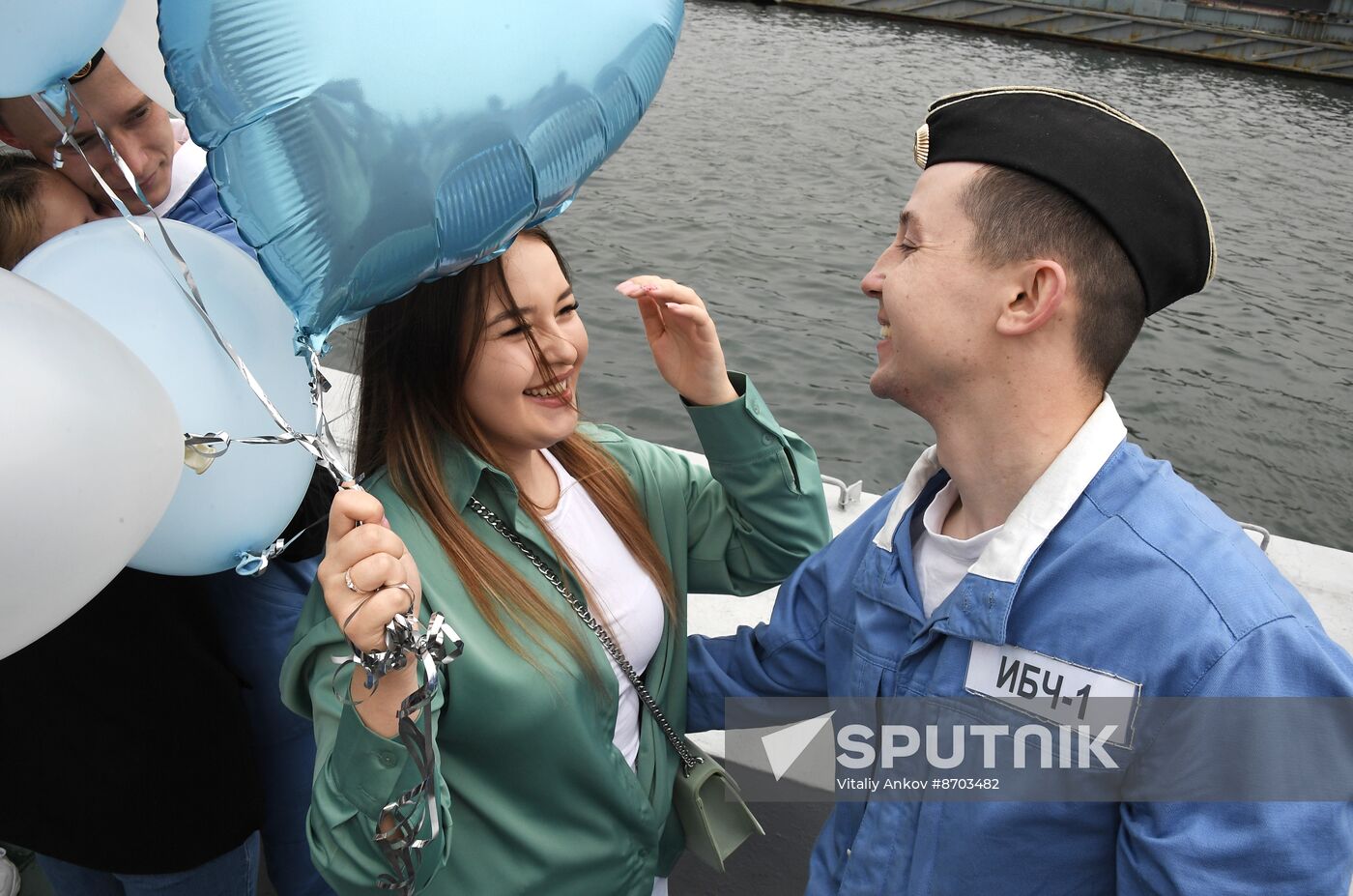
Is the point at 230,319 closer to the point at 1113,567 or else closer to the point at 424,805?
the point at 424,805

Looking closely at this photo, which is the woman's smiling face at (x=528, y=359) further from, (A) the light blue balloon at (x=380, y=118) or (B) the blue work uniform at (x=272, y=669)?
(B) the blue work uniform at (x=272, y=669)

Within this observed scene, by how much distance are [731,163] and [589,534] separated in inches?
493

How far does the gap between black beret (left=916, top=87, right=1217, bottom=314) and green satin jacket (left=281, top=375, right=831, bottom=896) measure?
22.0 inches

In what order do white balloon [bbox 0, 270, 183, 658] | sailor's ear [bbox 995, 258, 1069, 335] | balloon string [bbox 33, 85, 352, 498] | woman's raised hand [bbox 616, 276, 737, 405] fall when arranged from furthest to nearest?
woman's raised hand [bbox 616, 276, 737, 405] < sailor's ear [bbox 995, 258, 1069, 335] < balloon string [bbox 33, 85, 352, 498] < white balloon [bbox 0, 270, 183, 658]

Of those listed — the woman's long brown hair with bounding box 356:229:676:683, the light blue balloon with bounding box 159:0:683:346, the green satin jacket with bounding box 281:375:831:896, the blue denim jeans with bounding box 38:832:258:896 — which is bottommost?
the blue denim jeans with bounding box 38:832:258:896

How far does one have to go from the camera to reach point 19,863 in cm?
263

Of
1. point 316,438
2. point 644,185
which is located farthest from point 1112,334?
point 644,185

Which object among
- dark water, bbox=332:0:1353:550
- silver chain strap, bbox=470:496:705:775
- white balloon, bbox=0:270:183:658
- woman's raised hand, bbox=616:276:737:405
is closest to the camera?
white balloon, bbox=0:270:183:658

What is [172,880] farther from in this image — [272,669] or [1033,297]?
[1033,297]

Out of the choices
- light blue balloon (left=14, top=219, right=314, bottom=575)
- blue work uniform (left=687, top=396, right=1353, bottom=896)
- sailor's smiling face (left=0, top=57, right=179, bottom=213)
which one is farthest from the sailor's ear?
sailor's smiling face (left=0, top=57, right=179, bottom=213)

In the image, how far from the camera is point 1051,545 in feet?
4.82

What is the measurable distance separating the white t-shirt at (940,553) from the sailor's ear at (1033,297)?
0.27 m

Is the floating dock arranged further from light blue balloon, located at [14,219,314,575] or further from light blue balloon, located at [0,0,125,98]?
light blue balloon, located at [0,0,125,98]

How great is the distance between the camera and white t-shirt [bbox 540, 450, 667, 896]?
1705 millimetres
